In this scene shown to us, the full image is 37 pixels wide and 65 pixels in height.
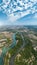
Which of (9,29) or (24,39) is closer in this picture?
(24,39)

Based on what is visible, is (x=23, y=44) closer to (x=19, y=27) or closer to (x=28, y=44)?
(x=28, y=44)

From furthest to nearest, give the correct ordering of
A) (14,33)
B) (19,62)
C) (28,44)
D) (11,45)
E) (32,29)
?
(32,29), (14,33), (28,44), (11,45), (19,62)

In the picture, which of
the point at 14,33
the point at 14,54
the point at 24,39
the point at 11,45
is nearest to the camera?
the point at 14,54

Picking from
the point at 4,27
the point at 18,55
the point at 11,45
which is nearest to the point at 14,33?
the point at 4,27

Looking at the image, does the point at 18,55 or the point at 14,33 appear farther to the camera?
the point at 14,33

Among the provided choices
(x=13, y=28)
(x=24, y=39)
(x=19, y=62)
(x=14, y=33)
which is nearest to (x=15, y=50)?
(x=19, y=62)

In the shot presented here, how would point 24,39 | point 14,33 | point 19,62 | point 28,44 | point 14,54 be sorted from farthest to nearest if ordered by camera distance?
point 14,33 < point 24,39 < point 28,44 < point 14,54 < point 19,62

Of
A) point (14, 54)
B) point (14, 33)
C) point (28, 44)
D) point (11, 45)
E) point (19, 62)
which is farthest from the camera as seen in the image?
point (14, 33)

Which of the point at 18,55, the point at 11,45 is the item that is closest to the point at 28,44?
the point at 11,45

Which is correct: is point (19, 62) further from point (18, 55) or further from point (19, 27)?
point (19, 27)
